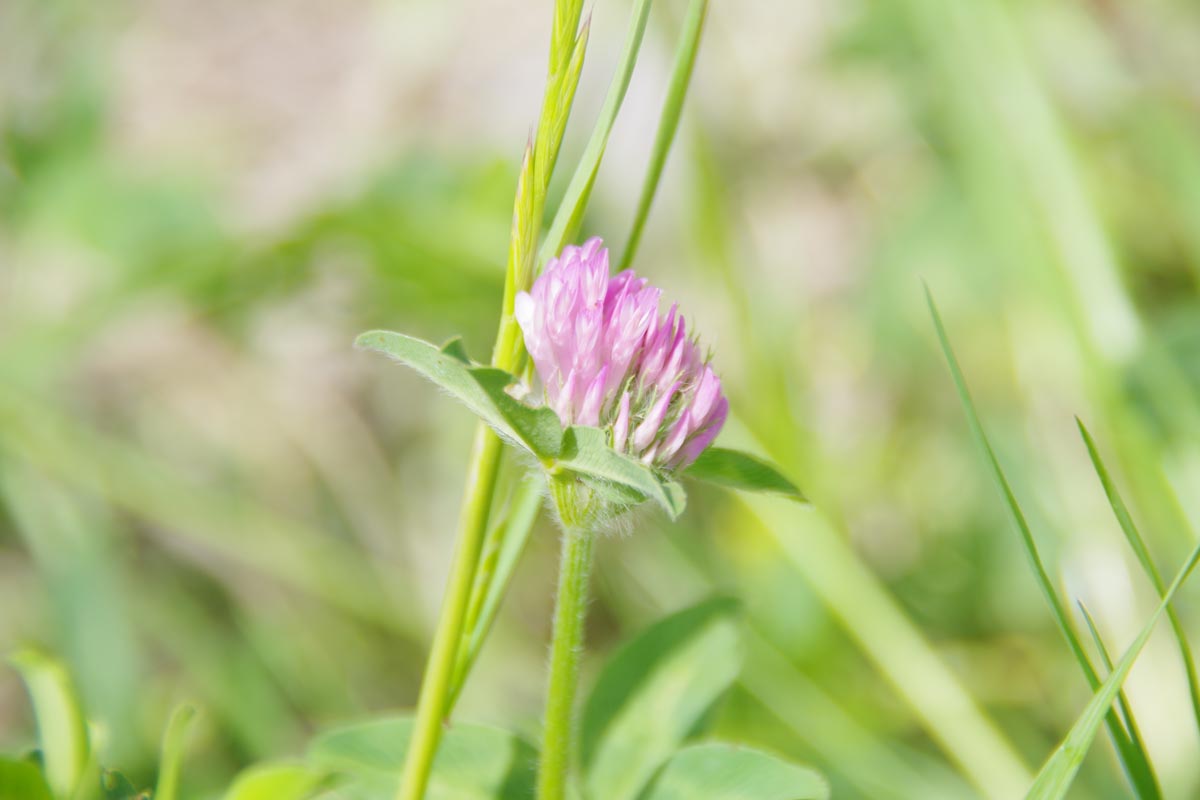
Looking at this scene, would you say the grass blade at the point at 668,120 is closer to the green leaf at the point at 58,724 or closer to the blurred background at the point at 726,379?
the green leaf at the point at 58,724

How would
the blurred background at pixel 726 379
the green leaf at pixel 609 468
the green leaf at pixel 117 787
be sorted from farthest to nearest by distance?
the blurred background at pixel 726 379 → the green leaf at pixel 117 787 → the green leaf at pixel 609 468

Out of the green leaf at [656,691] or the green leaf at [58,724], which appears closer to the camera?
the green leaf at [58,724]

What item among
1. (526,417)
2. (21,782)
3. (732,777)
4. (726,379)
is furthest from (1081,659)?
(726,379)

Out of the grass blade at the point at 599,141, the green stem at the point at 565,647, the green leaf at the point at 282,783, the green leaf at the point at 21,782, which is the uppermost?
the grass blade at the point at 599,141

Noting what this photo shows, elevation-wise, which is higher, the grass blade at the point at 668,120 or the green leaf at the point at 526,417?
the grass blade at the point at 668,120

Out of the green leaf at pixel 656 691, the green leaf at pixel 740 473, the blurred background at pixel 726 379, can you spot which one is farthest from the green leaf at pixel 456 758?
the blurred background at pixel 726 379

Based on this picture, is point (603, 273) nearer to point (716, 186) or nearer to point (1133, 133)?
point (716, 186)

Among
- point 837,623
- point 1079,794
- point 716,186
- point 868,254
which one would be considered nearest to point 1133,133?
point 868,254

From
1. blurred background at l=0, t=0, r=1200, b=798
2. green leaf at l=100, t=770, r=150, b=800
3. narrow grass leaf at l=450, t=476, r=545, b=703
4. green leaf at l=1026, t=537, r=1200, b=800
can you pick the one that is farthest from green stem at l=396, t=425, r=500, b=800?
blurred background at l=0, t=0, r=1200, b=798
